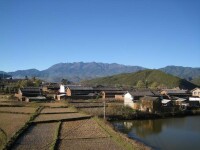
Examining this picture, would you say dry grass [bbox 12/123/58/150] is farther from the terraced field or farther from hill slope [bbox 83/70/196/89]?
hill slope [bbox 83/70/196/89]

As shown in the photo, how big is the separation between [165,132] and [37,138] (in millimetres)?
12606

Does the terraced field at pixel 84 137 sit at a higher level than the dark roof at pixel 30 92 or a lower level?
lower

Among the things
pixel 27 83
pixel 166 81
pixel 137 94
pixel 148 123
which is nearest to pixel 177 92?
pixel 137 94

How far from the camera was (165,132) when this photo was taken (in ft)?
87.6

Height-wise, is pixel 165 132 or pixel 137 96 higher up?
pixel 137 96

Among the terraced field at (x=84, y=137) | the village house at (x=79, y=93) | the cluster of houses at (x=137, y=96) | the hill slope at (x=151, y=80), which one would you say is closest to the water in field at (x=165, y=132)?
the terraced field at (x=84, y=137)

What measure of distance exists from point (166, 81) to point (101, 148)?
101m

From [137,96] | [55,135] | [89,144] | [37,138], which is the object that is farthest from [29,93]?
[89,144]

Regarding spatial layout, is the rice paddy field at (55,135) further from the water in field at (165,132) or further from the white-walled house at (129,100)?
the white-walled house at (129,100)

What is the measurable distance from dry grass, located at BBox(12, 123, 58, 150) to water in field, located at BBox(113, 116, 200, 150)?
6831 millimetres

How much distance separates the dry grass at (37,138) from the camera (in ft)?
53.8

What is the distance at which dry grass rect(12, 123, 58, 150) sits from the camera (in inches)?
645

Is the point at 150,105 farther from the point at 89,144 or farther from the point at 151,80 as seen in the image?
the point at 151,80

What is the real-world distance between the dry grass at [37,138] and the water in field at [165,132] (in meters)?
6.83
